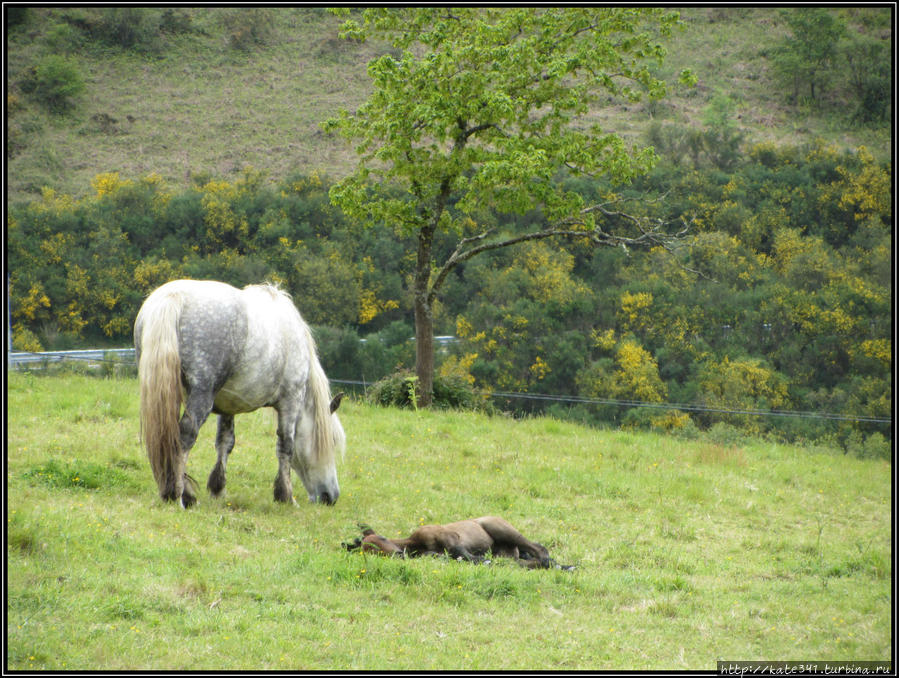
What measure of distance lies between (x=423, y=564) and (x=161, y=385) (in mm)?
2761

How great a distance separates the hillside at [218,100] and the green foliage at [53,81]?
19.9 inches

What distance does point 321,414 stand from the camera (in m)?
9.09

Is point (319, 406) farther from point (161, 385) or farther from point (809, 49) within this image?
point (809, 49)

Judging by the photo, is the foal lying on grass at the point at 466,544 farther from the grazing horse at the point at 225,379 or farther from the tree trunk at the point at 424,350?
the tree trunk at the point at 424,350

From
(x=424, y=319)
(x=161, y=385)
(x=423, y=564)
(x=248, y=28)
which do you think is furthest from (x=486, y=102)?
(x=248, y=28)

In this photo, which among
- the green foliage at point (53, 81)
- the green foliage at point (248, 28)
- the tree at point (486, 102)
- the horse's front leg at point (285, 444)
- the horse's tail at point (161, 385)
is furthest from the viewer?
the green foliage at point (248, 28)

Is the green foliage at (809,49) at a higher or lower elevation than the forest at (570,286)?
higher

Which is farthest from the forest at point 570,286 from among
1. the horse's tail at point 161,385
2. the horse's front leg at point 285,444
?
the horse's tail at point 161,385

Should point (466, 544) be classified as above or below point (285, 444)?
below

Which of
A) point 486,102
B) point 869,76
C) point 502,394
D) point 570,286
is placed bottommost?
point 570,286

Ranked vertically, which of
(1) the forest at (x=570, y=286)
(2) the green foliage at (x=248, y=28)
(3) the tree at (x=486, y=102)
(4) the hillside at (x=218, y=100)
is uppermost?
(2) the green foliage at (x=248, y=28)

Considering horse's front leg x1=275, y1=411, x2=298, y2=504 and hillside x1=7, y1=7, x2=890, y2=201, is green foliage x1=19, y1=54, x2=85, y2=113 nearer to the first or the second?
hillside x1=7, y1=7, x2=890, y2=201

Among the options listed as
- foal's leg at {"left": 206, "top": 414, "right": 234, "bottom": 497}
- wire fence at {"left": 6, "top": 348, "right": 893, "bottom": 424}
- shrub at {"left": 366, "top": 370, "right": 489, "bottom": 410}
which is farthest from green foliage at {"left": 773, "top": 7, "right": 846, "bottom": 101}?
foal's leg at {"left": 206, "top": 414, "right": 234, "bottom": 497}

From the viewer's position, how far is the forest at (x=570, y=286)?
36656 mm
